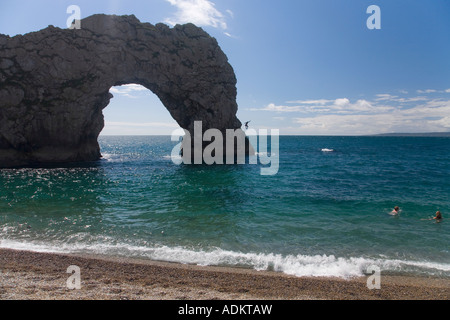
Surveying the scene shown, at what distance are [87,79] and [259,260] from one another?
45.4 m

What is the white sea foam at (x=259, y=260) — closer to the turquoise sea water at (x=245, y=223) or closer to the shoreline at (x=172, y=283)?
the turquoise sea water at (x=245, y=223)

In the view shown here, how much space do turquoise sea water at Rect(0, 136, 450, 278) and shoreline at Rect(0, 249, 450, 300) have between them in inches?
36.1

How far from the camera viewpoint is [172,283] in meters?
8.77

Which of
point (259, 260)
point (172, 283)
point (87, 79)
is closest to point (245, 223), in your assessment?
point (259, 260)

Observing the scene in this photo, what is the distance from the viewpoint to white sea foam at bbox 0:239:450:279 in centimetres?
1026

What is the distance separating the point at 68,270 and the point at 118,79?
139 ft

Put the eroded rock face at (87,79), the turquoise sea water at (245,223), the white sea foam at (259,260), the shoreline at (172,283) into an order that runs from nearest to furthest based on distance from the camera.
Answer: the shoreline at (172,283)
the white sea foam at (259,260)
the turquoise sea water at (245,223)
the eroded rock face at (87,79)

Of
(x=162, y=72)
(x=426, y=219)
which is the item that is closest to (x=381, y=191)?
(x=426, y=219)

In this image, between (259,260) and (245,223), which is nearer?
(259,260)

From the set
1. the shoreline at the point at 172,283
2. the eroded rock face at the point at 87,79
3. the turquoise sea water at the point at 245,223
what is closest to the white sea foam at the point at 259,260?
the turquoise sea water at the point at 245,223

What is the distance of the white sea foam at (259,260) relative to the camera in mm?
10258

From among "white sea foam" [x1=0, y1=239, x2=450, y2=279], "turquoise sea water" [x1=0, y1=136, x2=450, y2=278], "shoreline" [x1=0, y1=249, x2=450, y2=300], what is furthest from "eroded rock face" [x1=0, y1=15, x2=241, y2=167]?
"shoreline" [x1=0, y1=249, x2=450, y2=300]

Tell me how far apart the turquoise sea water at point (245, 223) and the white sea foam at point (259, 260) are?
5 cm

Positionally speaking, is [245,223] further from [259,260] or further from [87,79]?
[87,79]
